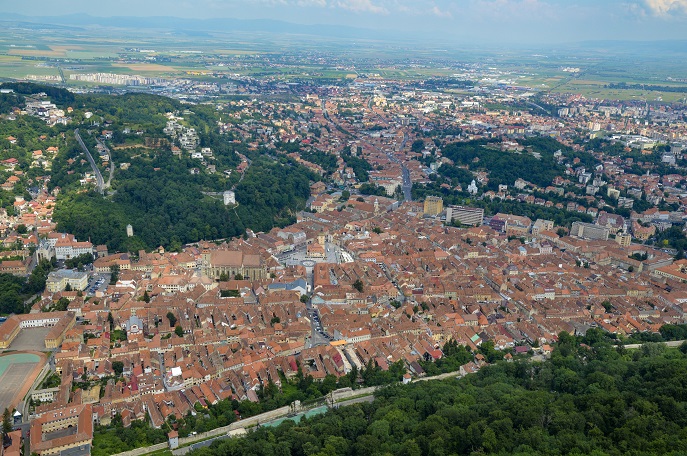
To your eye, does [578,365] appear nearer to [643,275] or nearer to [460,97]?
[643,275]

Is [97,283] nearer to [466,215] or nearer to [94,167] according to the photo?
[94,167]

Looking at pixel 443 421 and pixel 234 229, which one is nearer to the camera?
pixel 443 421

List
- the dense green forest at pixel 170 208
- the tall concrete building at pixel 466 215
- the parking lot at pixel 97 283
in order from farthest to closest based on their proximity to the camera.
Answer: the tall concrete building at pixel 466 215
the dense green forest at pixel 170 208
the parking lot at pixel 97 283

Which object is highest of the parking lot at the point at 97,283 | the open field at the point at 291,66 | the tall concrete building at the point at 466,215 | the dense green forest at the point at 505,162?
the open field at the point at 291,66

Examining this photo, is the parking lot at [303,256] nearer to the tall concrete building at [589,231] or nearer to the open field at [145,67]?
the tall concrete building at [589,231]

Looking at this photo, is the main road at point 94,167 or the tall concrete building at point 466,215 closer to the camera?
the main road at point 94,167

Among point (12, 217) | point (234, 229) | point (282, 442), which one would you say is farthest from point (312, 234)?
point (282, 442)

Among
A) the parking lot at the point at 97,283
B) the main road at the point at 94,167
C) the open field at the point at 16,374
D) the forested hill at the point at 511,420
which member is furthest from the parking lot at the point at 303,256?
the open field at the point at 16,374
